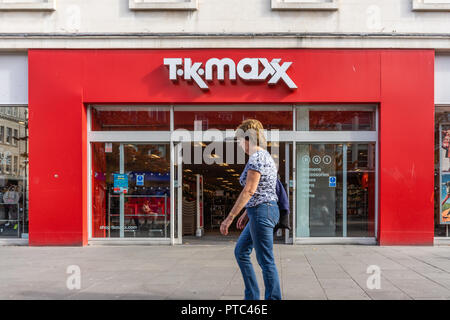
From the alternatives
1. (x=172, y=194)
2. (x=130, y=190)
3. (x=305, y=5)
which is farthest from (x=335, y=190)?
(x=130, y=190)

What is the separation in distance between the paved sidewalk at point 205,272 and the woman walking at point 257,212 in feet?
2.66

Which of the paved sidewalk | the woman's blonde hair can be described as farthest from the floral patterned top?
the paved sidewalk

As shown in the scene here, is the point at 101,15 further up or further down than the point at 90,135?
further up

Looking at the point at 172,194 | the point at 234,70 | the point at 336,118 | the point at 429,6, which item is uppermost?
the point at 429,6

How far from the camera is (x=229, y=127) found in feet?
34.3

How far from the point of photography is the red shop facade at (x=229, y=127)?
9906 millimetres

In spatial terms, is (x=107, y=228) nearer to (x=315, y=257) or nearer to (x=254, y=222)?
(x=315, y=257)

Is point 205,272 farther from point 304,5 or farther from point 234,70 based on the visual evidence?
point 304,5

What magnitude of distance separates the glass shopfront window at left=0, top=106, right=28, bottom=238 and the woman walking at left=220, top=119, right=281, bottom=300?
23.3 ft

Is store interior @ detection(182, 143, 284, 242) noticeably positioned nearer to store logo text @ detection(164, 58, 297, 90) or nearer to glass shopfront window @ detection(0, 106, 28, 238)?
store logo text @ detection(164, 58, 297, 90)

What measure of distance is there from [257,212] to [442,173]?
7.04m

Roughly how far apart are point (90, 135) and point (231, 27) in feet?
12.8

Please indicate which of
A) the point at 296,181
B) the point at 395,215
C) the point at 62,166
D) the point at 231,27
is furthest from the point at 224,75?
the point at 395,215

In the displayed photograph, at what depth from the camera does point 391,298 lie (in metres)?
5.25
